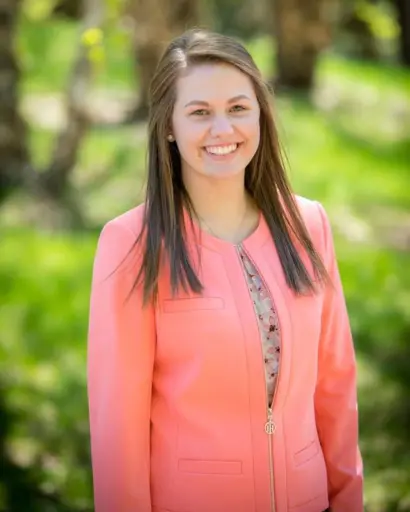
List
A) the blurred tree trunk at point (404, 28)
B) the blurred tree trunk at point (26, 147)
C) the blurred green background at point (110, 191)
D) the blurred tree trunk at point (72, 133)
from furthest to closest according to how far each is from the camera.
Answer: the blurred tree trunk at point (404, 28)
the blurred tree trunk at point (26, 147)
the blurred tree trunk at point (72, 133)
the blurred green background at point (110, 191)

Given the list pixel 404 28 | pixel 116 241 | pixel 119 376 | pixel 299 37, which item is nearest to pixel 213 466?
pixel 119 376

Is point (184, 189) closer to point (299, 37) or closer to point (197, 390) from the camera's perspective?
point (197, 390)

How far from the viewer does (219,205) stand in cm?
→ 242

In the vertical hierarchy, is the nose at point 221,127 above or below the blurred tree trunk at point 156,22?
below

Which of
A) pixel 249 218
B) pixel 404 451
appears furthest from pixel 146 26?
pixel 249 218

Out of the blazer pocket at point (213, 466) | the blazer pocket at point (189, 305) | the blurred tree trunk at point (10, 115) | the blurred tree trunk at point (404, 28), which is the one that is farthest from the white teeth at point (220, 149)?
the blurred tree trunk at point (404, 28)

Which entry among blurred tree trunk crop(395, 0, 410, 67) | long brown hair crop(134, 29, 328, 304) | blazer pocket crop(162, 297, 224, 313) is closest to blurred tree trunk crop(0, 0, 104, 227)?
long brown hair crop(134, 29, 328, 304)

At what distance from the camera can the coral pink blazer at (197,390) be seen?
2268mm

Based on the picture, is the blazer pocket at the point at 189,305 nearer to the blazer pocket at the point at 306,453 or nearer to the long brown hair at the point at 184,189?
the long brown hair at the point at 184,189

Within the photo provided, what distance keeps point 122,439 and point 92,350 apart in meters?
0.21

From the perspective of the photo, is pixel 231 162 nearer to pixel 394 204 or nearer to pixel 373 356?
pixel 373 356

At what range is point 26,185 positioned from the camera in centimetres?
788

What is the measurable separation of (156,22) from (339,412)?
5089 millimetres

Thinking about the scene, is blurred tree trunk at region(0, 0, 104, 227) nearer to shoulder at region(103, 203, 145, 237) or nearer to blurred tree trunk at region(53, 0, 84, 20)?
shoulder at region(103, 203, 145, 237)
